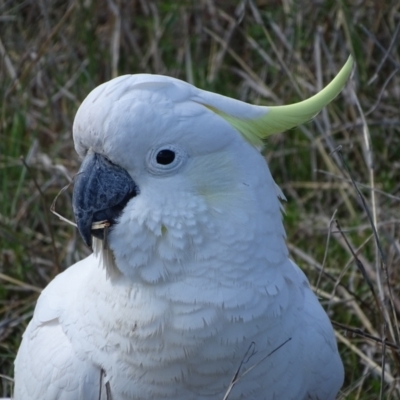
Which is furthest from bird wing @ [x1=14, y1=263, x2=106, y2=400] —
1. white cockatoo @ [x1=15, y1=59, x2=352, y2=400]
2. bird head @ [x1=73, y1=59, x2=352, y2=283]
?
bird head @ [x1=73, y1=59, x2=352, y2=283]

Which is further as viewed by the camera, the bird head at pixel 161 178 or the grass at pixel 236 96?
the grass at pixel 236 96

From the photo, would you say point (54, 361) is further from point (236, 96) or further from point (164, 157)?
point (236, 96)

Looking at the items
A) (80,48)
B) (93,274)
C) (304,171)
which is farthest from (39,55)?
(93,274)

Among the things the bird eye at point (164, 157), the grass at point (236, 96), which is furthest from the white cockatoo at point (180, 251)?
the grass at point (236, 96)

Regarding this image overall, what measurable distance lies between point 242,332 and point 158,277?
0.72 ft

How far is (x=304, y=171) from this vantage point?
11.5 ft

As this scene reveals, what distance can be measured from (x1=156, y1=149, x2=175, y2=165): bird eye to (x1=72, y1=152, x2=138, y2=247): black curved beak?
0.08 meters

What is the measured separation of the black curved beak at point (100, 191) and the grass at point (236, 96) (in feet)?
3.67

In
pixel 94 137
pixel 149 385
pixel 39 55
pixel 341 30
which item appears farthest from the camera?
pixel 341 30

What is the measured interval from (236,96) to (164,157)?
2.05 meters

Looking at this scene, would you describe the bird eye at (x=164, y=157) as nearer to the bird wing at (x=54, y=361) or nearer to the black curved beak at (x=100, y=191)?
the black curved beak at (x=100, y=191)

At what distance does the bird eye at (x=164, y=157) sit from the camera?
172 cm

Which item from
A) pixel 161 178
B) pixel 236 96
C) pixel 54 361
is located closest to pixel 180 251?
pixel 161 178

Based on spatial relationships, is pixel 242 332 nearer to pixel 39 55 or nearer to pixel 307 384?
pixel 307 384
